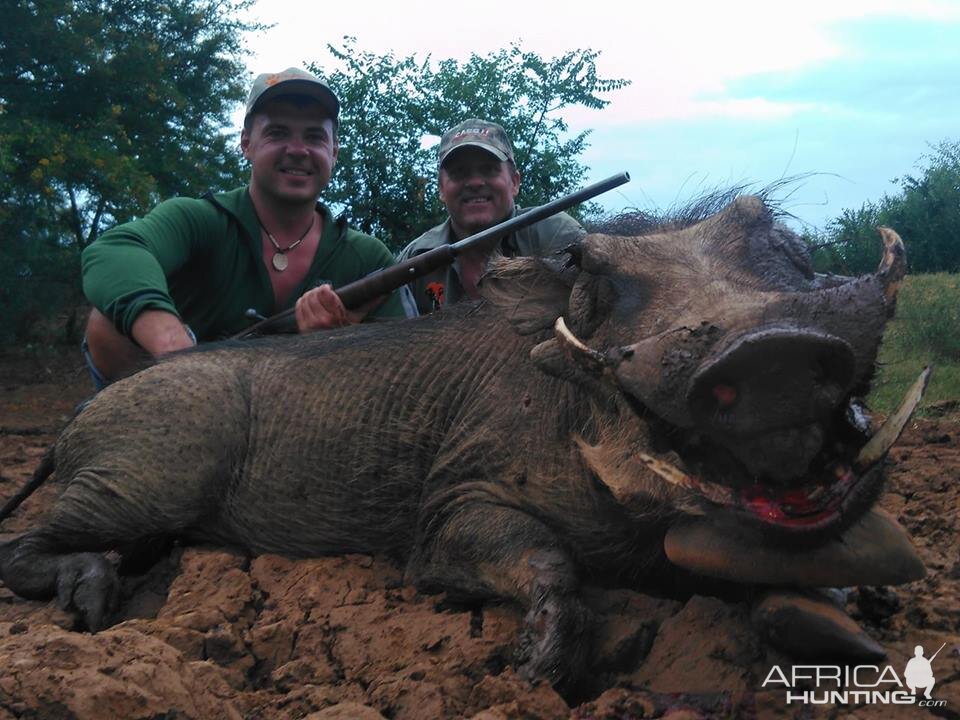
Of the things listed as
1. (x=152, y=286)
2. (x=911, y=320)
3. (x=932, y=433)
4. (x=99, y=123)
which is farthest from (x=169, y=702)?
(x=99, y=123)

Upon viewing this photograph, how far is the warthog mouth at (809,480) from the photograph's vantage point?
2.06 meters

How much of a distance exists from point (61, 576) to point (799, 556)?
2299mm

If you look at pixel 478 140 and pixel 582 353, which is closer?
pixel 582 353

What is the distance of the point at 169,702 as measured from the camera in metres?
1.95

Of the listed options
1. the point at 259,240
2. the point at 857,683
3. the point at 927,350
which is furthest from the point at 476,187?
the point at 927,350

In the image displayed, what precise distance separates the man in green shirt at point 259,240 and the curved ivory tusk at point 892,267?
2.40m

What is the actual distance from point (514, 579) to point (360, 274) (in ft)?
9.12

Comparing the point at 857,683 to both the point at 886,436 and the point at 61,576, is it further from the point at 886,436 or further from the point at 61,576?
the point at 61,576

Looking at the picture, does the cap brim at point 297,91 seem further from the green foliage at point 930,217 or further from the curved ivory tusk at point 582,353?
the green foliage at point 930,217

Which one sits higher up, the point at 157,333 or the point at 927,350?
the point at 157,333

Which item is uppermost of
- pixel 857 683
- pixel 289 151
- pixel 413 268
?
pixel 289 151

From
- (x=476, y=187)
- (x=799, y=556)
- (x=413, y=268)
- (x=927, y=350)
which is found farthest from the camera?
(x=927, y=350)

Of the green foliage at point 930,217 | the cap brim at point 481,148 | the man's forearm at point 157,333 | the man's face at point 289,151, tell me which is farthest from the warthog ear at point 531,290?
the green foliage at point 930,217

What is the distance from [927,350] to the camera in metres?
8.84
